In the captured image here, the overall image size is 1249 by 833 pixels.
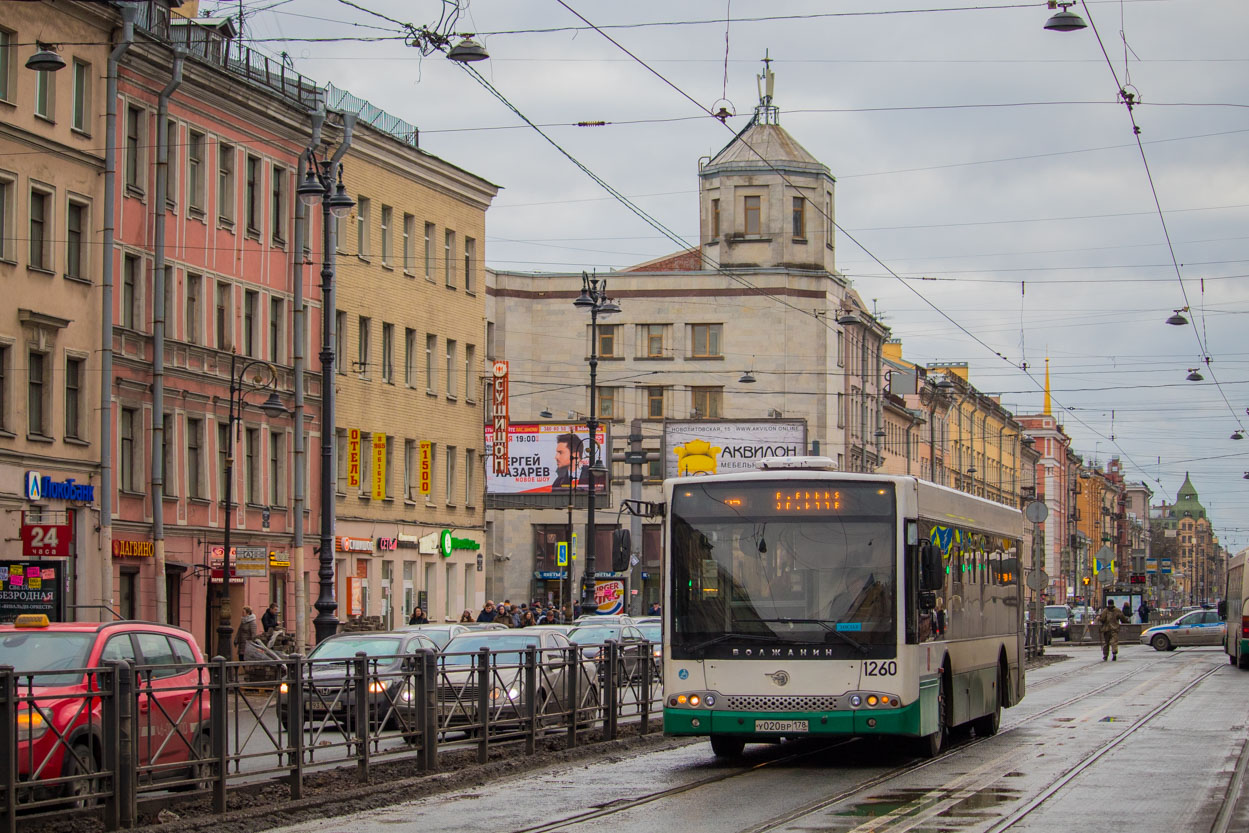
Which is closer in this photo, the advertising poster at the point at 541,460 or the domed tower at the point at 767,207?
the advertising poster at the point at 541,460

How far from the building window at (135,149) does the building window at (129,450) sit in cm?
471

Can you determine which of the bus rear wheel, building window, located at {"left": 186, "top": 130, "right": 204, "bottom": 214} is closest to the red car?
the bus rear wheel

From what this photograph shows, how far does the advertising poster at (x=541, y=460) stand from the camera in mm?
63031

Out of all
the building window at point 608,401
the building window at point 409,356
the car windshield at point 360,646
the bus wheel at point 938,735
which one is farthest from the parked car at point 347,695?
the building window at point 608,401

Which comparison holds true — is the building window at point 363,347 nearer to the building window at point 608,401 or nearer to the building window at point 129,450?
the building window at point 129,450

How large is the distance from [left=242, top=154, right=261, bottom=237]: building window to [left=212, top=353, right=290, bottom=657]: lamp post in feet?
10.8

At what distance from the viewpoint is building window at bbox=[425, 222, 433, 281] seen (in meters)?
57.1

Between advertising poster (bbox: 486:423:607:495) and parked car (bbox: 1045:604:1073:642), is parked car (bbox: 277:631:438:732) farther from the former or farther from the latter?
parked car (bbox: 1045:604:1073:642)

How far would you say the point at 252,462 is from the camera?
47.6 meters

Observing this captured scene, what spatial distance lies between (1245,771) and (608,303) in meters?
33.2

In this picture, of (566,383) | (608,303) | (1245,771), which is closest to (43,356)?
(608,303)

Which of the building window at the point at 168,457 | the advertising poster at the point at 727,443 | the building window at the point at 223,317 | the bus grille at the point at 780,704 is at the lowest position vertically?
the bus grille at the point at 780,704

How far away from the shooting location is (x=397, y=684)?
1831 centimetres

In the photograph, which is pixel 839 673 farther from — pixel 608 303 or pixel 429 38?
pixel 608 303
